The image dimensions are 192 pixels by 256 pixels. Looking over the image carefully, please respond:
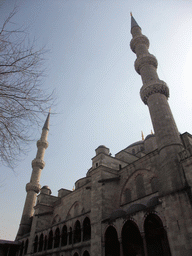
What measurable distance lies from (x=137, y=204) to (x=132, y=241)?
118 inches

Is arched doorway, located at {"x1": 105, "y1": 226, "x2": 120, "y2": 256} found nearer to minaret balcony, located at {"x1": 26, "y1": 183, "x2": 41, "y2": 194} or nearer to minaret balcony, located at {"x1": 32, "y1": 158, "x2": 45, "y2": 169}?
minaret balcony, located at {"x1": 26, "y1": 183, "x2": 41, "y2": 194}

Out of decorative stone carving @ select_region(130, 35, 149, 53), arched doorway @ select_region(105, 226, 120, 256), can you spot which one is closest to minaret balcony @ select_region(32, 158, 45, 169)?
arched doorway @ select_region(105, 226, 120, 256)

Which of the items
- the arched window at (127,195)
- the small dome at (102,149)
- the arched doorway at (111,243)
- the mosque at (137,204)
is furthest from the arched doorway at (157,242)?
the small dome at (102,149)

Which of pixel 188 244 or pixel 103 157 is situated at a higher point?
pixel 103 157

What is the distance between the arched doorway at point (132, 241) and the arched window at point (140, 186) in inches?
81.8

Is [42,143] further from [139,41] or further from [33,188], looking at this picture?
[139,41]

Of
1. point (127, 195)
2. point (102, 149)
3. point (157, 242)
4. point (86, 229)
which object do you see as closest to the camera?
point (157, 242)

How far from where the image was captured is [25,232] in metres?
24.0

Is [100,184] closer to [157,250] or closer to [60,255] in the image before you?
[157,250]

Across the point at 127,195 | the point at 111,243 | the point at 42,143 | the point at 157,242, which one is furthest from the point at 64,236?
the point at 42,143

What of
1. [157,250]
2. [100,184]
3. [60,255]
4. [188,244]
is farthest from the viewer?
[60,255]

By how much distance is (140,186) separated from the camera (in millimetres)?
13445

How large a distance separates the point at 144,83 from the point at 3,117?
1206cm

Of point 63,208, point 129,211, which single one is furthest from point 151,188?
point 63,208
